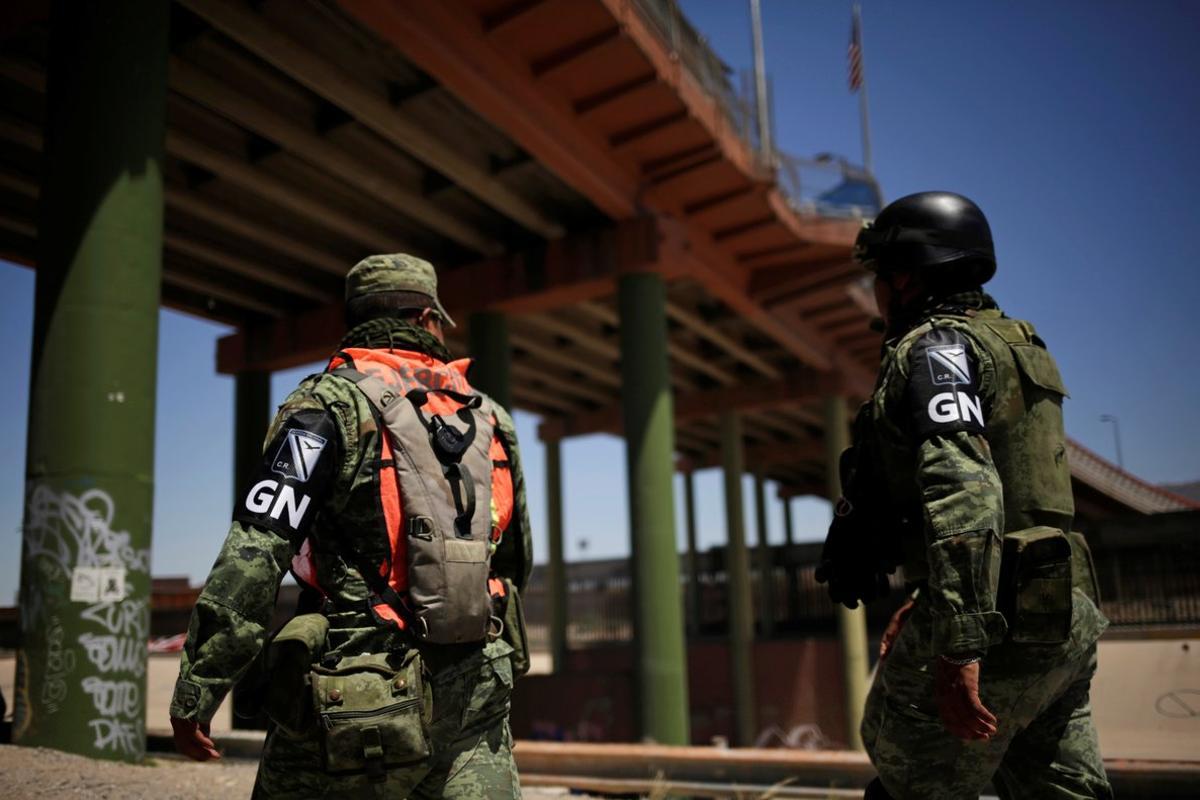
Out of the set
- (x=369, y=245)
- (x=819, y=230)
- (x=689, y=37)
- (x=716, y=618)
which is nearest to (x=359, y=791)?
(x=689, y=37)

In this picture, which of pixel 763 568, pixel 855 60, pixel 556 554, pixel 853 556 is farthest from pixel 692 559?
pixel 853 556

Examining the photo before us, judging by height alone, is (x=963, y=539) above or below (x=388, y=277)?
below

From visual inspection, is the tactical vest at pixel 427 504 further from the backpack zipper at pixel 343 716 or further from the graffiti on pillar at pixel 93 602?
the graffiti on pillar at pixel 93 602

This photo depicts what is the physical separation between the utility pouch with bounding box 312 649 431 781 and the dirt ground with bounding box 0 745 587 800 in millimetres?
2901

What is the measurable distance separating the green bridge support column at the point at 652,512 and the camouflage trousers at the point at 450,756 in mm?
8440

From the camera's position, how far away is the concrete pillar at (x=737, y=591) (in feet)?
64.1

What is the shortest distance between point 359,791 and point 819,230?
1248cm

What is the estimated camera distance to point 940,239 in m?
2.80

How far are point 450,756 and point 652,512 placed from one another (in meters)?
8.80

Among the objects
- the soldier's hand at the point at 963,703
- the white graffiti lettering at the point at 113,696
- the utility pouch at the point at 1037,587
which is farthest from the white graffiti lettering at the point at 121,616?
the utility pouch at the point at 1037,587

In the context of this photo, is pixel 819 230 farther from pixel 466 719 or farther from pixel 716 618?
pixel 716 618

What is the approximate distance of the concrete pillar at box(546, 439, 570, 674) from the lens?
22.4 m

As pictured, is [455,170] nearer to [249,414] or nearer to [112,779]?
[249,414]

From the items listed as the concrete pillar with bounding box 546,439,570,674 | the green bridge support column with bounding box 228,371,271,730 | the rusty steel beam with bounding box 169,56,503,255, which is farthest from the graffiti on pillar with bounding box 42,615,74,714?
the concrete pillar with bounding box 546,439,570,674
